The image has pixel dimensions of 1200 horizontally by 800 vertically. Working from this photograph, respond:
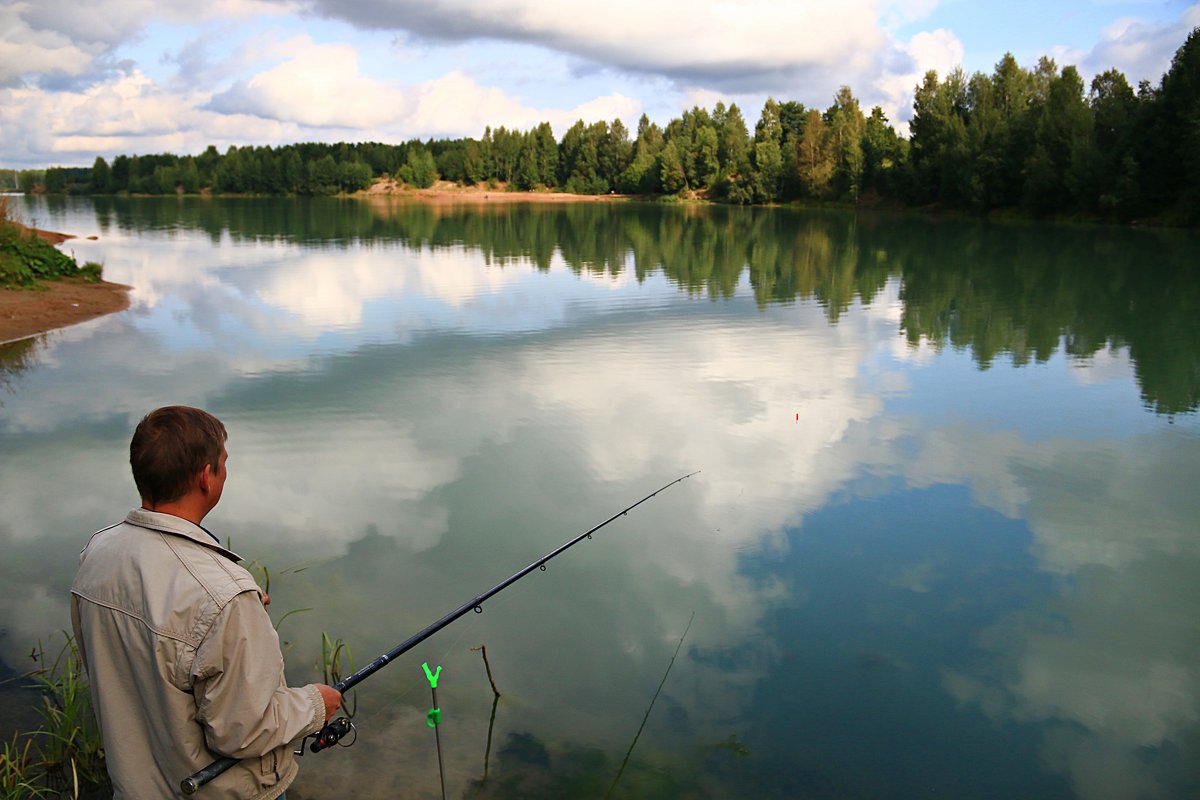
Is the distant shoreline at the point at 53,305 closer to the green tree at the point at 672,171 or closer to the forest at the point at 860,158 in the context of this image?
the forest at the point at 860,158

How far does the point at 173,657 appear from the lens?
82.9 inches

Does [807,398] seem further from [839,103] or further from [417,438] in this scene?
[839,103]

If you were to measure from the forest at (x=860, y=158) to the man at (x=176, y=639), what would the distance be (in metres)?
46.9

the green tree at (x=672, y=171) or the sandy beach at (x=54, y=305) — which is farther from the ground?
the green tree at (x=672, y=171)

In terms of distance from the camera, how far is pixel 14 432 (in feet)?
33.0

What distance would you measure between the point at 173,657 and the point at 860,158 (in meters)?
77.0

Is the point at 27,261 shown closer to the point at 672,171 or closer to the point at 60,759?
the point at 60,759

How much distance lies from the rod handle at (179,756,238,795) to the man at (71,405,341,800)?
2cm

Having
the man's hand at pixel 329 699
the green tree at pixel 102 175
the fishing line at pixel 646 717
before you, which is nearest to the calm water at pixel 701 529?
the fishing line at pixel 646 717

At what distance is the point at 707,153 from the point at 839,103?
15.6 m

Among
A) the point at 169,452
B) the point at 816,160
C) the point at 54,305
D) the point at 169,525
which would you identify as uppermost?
the point at 816,160

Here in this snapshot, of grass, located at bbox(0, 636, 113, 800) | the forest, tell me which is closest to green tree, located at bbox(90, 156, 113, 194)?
the forest

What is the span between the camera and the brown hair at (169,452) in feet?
7.27

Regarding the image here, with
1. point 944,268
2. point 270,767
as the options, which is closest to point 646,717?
point 270,767
